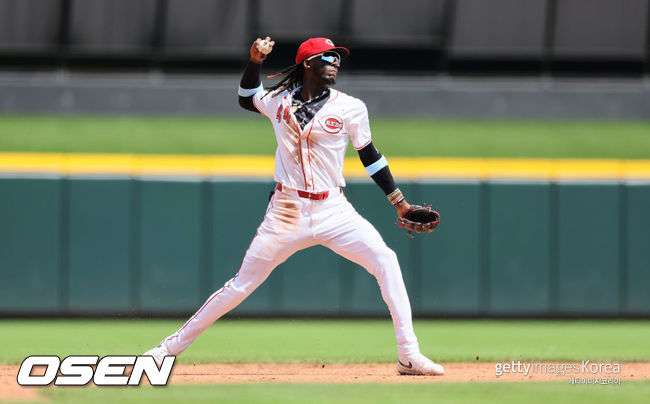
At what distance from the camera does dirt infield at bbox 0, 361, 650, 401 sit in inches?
233

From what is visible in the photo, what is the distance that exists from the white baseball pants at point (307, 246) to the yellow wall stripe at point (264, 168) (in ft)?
12.3

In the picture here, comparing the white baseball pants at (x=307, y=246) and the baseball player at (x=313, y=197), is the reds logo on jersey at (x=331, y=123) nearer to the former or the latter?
the baseball player at (x=313, y=197)

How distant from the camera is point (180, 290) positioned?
9555 mm

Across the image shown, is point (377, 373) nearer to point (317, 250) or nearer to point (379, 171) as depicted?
point (379, 171)

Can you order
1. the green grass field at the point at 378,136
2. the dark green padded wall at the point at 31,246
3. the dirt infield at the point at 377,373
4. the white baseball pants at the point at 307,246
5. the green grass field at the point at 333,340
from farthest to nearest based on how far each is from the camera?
the green grass field at the point at 378,136
the dark green padded wall at the point at 31,246
the green grass field at the point at 333,340
the dirt infield at the point at 377,373
the white baseball pants at the point at 307,246

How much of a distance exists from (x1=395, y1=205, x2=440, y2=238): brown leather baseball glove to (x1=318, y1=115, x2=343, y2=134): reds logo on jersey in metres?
0.68

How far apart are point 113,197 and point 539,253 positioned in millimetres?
4177

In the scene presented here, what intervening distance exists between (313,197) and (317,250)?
3.84 meters

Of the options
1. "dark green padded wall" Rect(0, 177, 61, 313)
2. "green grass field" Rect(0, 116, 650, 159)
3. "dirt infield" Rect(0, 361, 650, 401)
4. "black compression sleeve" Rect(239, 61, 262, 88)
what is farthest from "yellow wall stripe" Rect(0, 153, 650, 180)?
"black compression sleeve" Rect(239, 61, 262, 88)

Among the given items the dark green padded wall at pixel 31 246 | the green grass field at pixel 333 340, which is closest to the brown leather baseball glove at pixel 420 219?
the green grass field at pixel 333 340

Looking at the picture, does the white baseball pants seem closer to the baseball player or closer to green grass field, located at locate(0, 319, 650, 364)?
the baseball player

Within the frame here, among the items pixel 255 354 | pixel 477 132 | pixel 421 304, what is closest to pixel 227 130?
pixel 477 132

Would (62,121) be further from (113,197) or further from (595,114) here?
(595,114)

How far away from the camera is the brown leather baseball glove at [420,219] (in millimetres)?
6004
